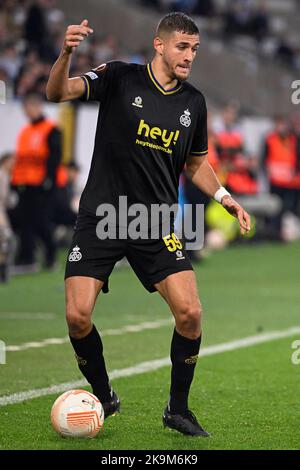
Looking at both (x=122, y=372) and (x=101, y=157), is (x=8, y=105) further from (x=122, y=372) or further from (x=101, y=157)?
(x=101, y=157)

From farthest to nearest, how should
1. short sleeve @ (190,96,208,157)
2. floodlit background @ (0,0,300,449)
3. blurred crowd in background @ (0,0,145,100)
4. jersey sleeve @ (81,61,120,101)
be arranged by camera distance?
blurred crowd in background @ (0,0,145,100) → floodlit background @ (0,0,300,449) → short sleeve @ (190,96,208,157) → jersey sleeve @ (81,61,120,101)

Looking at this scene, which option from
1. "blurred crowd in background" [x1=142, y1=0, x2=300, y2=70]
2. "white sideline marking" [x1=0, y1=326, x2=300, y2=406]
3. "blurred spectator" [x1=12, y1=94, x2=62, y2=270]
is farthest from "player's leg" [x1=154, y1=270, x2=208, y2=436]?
"blurred crowd in background" [x1=142, y1=0, x2=300, y2=70]

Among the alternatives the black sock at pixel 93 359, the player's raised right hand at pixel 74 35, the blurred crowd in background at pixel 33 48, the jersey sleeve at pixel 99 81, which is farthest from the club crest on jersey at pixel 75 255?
the blurred crowd in background at pixel 33 48

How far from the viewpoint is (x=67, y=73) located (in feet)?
21.3

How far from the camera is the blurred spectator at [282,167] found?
2258cm

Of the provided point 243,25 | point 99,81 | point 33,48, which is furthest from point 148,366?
point 243,25

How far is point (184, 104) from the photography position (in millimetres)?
6973

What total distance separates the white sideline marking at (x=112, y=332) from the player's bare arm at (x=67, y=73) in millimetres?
3678

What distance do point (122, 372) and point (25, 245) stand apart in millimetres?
7859

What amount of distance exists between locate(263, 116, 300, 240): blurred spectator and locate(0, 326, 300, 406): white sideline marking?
Answer: 11198 millimetres

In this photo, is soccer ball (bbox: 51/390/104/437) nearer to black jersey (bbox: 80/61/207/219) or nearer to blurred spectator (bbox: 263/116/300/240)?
black jersey (bbox: 80/61/207/219)

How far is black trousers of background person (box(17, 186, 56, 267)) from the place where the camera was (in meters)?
16.4

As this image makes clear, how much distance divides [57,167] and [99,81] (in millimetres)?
9390

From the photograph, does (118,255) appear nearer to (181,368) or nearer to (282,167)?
(181,368)
